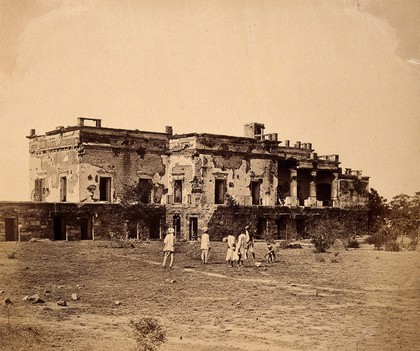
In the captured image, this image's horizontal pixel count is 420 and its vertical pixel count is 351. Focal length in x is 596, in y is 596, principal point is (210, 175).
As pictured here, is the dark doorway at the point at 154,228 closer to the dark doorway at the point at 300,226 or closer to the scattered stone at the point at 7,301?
the dark doorway at the point at 300,226

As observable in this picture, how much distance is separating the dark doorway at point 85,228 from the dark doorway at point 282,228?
7.39 meters

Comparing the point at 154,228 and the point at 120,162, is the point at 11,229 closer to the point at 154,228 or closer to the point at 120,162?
the point at 154,228

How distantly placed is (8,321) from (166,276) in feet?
11.0

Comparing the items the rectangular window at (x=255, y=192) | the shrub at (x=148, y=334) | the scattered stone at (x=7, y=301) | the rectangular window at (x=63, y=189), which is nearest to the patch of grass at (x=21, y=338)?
the scattered stone at (x=7, y=301)

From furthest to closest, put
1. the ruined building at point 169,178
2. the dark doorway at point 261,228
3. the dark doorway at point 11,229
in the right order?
the dark doorway at point 261,228 → the ruined building at point 169,178 → the dark doorway at point 11,229

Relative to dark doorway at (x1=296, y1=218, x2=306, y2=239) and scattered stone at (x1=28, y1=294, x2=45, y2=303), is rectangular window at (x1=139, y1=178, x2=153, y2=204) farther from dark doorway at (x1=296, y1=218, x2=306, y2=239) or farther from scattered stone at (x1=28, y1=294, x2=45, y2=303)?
scattered stone at (x1=28, y1=294, x2=45, y2=303)

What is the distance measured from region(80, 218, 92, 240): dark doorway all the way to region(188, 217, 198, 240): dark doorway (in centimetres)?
353

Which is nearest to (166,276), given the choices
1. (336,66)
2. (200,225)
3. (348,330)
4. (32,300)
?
(32,300)

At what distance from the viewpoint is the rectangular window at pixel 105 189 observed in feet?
73.4

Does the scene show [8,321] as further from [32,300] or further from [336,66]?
[336,66]

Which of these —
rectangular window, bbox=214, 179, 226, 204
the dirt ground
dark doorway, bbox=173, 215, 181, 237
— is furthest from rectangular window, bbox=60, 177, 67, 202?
the dirt ground

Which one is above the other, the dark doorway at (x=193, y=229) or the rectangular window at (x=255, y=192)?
the rectangular window at (x=255, y=192)

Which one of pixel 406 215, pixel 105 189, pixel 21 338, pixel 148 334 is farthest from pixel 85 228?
pixel 148 334

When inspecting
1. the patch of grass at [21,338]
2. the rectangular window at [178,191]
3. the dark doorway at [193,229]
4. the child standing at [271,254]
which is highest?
the rectangular window at [178,191]
